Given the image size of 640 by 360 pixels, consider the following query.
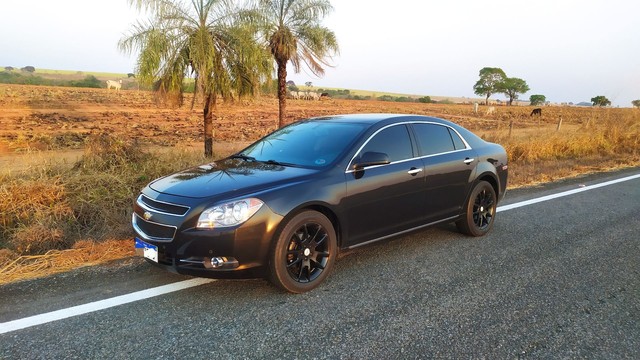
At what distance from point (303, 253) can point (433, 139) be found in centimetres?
230

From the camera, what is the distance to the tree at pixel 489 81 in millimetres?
89750

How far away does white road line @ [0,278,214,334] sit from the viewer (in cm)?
353

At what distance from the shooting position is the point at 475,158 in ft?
19.6

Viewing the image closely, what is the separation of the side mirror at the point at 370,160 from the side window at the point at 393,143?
21 cm

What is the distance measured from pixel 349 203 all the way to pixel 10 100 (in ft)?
95.1

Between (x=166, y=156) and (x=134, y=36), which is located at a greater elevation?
(x=134, y=36)

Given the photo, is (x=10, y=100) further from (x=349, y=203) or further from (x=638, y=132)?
(x=638, y=132)

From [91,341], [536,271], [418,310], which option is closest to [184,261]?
[91,341]

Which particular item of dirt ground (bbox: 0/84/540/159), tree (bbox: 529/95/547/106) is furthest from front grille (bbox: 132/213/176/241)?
tree (bbox: 529/95/547/106)

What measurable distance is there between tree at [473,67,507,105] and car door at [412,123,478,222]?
90.4m

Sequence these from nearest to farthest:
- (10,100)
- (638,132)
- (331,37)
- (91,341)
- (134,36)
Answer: (91,341) → (134,36) → (331,37) → (638,132) → (10,100)

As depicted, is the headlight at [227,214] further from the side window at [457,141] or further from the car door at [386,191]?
the side window at [457,141]

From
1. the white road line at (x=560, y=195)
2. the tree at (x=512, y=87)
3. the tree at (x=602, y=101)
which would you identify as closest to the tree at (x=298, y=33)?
the white road line at (x=560, y=195)

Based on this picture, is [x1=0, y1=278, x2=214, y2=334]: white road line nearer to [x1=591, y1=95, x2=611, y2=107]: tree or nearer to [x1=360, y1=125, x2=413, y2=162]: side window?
[x1=360, y1=125, x2=413, y2=162]: side window
